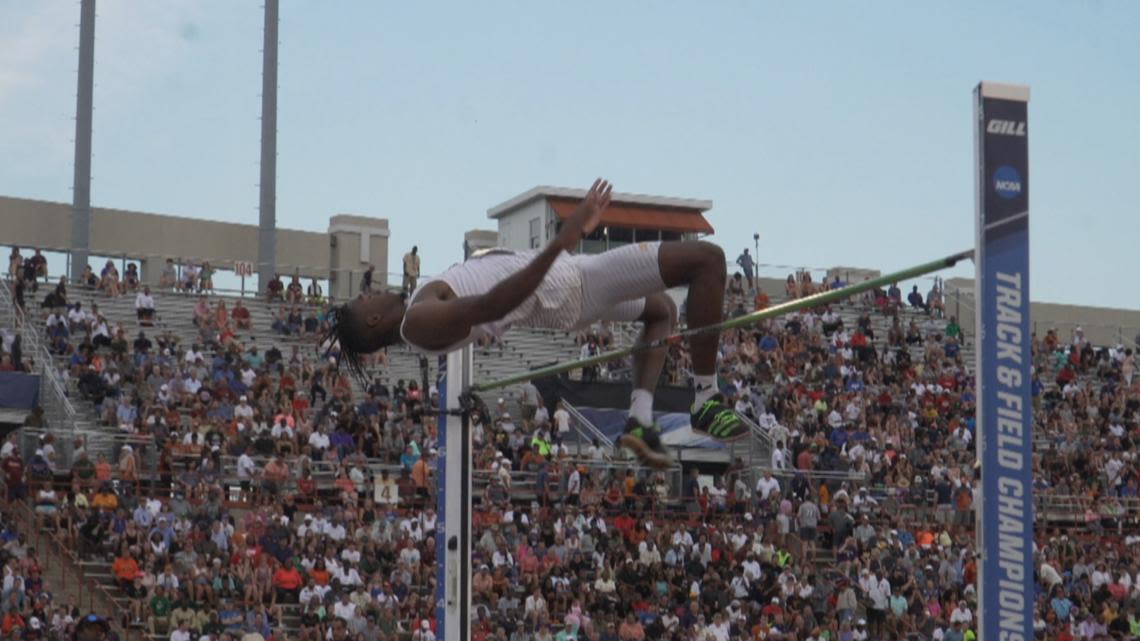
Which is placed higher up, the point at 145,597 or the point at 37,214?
the point at 37,214

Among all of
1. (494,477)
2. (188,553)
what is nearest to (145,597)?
(188,553)

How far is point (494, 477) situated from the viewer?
18344 millimetres

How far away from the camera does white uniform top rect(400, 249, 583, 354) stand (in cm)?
630

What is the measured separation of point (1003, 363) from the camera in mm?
5480

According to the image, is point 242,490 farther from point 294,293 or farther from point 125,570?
point 294,293

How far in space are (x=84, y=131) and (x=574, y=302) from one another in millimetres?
22714

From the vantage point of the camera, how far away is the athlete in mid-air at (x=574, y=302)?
19.9ft

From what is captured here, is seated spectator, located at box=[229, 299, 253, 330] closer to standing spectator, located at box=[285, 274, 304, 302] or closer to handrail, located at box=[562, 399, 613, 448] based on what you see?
standing spectator, located at box=[285, 274, 304, 302]

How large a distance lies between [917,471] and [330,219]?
1289 cm

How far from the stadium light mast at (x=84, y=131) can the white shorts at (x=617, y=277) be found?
22051 millimetres

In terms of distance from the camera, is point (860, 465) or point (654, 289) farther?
point (860, 465)

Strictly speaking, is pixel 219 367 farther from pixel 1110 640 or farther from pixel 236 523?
pixel 1110 640

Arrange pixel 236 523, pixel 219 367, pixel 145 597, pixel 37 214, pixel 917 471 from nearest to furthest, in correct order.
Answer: pixel 145 597 < pixel 236 523 < pixel 219 367 < pixel 917 471 < pixel 37 214

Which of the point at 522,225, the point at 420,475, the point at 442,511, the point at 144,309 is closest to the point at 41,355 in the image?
the point at 144,309
